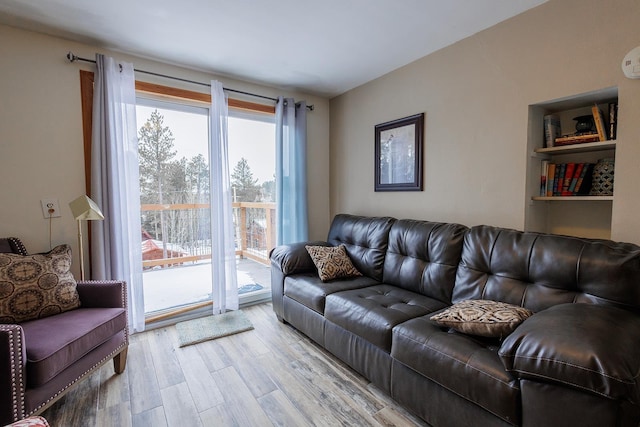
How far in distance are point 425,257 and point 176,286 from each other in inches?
98.0

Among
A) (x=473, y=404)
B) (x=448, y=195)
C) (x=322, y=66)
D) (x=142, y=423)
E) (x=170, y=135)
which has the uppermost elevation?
(x=322, y=66)

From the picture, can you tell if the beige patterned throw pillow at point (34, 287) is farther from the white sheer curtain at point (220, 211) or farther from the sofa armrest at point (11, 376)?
the white sheer curtain at point (220, 211)

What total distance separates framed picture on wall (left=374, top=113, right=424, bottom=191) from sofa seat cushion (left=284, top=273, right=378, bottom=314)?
101cm

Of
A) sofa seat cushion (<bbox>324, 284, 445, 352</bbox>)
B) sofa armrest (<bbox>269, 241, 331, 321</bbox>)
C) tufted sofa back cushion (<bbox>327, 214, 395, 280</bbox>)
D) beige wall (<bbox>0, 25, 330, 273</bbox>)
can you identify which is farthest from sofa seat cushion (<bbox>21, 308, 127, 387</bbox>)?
tufted sofa back cushion (<bbox>327, 214, 395, 280</bbox>)

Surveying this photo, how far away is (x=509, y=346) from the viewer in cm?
122

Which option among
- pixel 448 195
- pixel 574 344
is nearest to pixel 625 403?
pixel 574 344

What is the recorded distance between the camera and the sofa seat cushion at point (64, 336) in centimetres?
147

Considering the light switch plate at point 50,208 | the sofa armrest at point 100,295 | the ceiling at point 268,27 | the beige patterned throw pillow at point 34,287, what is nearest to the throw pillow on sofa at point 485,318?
the ceiling at point 268,27

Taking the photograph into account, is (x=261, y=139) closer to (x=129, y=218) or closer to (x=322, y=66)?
(x=322, y=66)

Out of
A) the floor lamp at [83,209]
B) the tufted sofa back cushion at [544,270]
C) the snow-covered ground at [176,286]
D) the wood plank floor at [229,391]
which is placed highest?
the floor lamp at [83,209]

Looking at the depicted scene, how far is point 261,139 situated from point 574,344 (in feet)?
10.4

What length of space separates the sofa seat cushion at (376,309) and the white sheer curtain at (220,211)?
1.30 m

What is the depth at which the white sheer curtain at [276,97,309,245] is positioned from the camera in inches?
134

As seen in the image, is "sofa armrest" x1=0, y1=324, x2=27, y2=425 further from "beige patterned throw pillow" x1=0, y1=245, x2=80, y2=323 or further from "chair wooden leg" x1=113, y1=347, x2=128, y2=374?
"chair wooden leg" x1=113, y1=347, x2=128, y2=374
